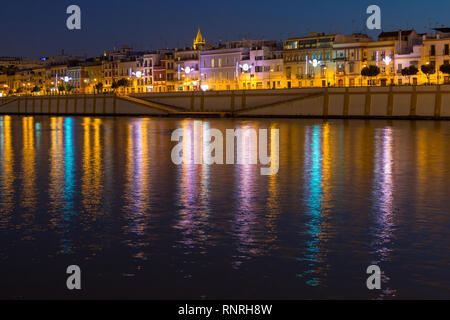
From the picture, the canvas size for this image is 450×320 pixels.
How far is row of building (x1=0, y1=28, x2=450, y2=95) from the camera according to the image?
263ft

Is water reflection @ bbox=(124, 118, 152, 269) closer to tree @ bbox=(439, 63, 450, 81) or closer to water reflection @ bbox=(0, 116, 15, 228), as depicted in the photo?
water reflection @ bbox=(0, 116, 15, 228)

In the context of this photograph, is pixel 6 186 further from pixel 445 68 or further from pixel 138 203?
pixel 445 68

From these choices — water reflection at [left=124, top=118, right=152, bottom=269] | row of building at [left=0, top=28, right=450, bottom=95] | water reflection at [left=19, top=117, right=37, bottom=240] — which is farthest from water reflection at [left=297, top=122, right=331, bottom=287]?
row of building at [left=0, top=28, right=450, bottom=95]

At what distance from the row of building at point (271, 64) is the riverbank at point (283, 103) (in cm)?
634

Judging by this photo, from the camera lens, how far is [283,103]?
247 feet

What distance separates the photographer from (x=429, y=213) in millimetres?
15617

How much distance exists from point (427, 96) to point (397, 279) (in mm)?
57323

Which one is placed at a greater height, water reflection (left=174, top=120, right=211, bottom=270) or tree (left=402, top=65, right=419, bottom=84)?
tree (left=402, top=65, right=419, bottom=84)

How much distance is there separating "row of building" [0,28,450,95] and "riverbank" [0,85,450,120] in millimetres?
6345

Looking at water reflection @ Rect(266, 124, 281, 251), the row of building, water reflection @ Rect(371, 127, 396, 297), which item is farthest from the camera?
the row of building

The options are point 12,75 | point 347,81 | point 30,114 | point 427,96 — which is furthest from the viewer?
point 12,75

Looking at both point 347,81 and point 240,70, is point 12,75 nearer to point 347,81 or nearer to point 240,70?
point 240,70

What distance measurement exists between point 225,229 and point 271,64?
8310cm
